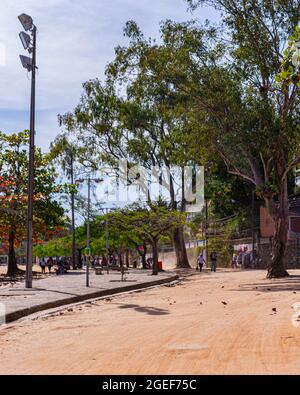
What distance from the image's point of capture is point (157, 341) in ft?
35.0

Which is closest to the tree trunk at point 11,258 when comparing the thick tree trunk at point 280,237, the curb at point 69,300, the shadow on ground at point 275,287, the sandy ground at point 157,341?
the curb at point 69,300

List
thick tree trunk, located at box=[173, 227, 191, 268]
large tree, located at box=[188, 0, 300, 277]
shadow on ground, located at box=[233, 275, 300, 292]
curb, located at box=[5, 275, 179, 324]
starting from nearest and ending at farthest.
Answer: curb, located at box=[5, 275, 179, 324]
shadow on ground, located at box=[233, 275, 300, 292]
large tree, located at box=[188, 0, 300, 277]
thick tree trunk, located at box=[173, 227, 191, 268]

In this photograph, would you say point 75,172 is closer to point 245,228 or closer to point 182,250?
point 182,250

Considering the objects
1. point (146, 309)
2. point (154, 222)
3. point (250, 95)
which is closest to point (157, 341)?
point (146, 309)

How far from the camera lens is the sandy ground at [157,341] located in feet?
27.2

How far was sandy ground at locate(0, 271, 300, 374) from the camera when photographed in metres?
8.30

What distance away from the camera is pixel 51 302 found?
19.0 m

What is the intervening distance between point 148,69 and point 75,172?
26.8 metres

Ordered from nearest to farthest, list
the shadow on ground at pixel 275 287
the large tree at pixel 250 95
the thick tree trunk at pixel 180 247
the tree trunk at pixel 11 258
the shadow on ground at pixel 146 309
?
the shadow on ground at pixel 146 309
the shadow on ground at pixel 275 287
the large tree at pixel 250 95
the tree trunk at pixel 11 258
the thick tree trunk at pixel 180 247

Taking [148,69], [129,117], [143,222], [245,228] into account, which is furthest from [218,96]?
[245,228]

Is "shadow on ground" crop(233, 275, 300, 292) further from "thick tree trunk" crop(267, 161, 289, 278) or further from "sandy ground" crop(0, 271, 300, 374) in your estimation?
"sandy ground" crop(0, 271, 300, 374)

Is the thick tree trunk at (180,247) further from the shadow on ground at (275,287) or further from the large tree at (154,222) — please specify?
the shadow on ground at (275,287)

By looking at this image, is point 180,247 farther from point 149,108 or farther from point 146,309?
point 146,309

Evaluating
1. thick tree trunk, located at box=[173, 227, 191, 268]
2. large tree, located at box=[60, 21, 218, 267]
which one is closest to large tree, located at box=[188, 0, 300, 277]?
large tree, located at box=[60, 21, 218, 267]
